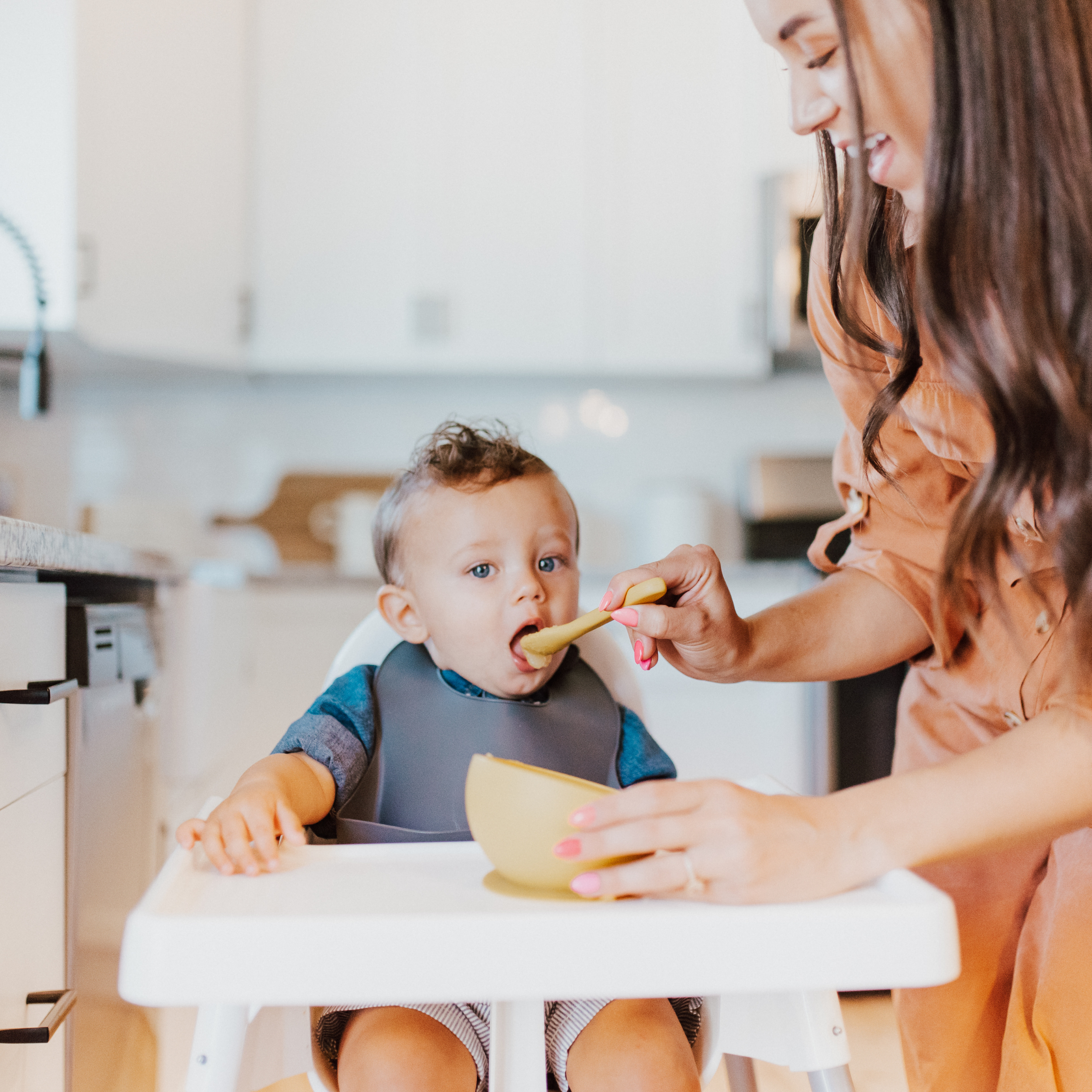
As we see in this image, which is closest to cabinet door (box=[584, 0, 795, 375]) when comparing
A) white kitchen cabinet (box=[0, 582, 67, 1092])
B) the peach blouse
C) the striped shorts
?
the peach blouse

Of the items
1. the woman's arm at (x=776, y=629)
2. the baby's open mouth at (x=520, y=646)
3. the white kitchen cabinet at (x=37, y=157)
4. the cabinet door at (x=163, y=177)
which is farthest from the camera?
the cabinet door at (x=163, y=177)

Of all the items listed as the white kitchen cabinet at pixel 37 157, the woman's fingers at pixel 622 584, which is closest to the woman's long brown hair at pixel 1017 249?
the woman's fingers at pixel 622 584

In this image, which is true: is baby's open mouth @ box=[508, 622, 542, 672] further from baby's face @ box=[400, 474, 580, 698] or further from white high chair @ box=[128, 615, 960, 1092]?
white high chair @ box=[128, 615, 960, 1092]

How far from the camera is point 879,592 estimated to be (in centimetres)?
103

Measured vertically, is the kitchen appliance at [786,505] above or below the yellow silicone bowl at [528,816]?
above

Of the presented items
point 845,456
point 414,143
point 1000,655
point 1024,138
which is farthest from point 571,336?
point 1024,138

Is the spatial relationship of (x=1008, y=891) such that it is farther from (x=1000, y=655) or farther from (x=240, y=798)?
(x=240, y=798)

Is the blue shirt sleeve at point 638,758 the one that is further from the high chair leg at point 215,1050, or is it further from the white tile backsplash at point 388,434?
the white tile backsplash at point 388,434

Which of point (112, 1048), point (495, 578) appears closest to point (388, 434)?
point (112, 1048)

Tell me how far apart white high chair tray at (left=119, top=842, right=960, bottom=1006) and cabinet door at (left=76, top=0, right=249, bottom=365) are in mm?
1803

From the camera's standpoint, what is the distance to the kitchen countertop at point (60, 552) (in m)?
0.82

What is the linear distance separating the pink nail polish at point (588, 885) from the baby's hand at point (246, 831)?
220 millimetres

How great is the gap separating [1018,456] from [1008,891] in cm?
44

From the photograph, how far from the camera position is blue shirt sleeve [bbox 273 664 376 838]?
0.94m
